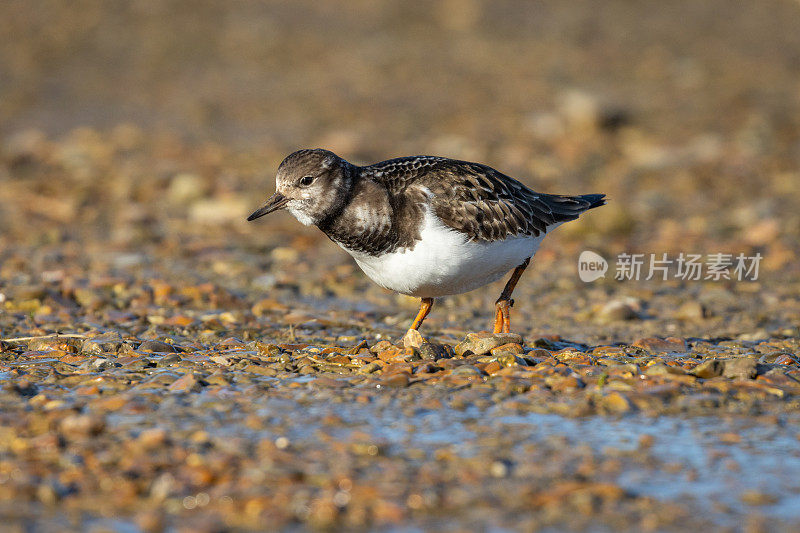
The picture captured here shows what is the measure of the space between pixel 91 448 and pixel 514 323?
175 inches

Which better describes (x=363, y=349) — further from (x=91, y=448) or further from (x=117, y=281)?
(x=117, y=281)

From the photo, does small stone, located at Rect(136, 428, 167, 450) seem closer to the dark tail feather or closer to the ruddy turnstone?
the ruddy turnstone

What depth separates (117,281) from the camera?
882 cm

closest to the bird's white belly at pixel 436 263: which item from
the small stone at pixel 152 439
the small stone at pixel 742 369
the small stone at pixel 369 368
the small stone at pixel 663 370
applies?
the small stone at pixel 369 368

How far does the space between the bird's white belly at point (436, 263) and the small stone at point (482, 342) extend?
424mm

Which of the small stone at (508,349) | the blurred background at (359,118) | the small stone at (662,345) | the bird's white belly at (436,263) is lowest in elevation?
the small stone at (508,349)

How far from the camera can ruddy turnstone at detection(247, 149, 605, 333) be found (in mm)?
6406

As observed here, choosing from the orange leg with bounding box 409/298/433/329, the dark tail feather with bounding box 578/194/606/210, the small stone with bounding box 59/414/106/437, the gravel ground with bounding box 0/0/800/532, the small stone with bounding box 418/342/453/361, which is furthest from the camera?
the dark tail feather with bounding box 578/194/606/210

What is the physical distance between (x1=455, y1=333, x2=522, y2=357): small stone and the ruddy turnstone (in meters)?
0.42

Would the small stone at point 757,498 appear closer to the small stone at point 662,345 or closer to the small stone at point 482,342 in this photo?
the small stone at point 482,342

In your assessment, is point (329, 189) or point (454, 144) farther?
point (454, 144)

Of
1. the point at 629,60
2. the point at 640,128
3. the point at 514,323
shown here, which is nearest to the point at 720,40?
the point at 629,60

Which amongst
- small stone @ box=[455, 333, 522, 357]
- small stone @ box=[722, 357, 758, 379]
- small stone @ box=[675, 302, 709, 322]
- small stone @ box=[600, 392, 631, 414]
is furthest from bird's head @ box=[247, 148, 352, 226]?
small stone @ box=[675, 302, 709, 322]

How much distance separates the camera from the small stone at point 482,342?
21.1ft
